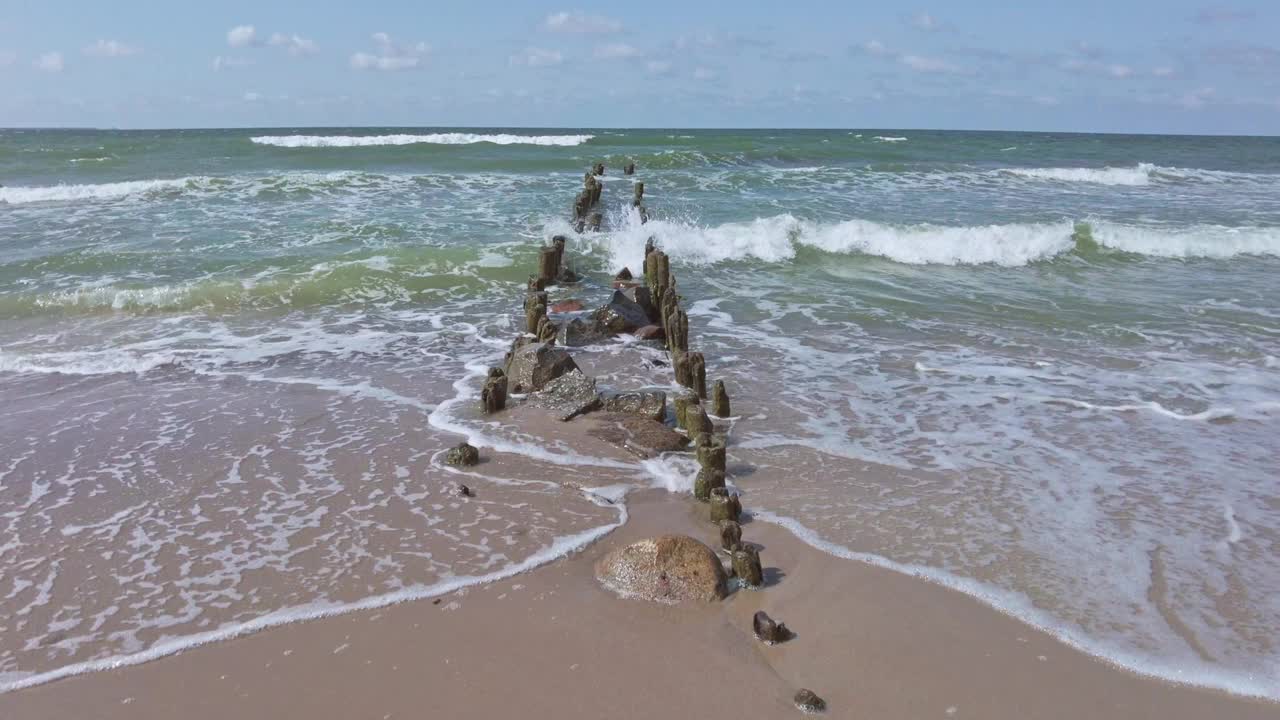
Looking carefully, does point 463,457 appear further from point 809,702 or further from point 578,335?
point 578,335

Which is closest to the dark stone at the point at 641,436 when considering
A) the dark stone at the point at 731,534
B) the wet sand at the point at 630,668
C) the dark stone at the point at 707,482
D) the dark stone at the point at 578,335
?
the dark stone at the point at 707,482

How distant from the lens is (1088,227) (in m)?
15.9

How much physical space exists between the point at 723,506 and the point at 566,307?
5.59m

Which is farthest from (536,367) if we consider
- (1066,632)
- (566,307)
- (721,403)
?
(1066,632)

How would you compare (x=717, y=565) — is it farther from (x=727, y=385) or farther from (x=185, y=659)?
(x=727, y=385)

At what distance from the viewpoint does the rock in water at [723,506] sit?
4562 mm

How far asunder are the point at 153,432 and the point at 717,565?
4.28 m

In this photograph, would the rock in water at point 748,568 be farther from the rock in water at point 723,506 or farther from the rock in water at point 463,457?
the rock in water at point 463,457

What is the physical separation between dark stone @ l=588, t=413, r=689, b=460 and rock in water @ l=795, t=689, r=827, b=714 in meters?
2.60

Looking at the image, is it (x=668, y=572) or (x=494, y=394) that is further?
(x=494, y=394)

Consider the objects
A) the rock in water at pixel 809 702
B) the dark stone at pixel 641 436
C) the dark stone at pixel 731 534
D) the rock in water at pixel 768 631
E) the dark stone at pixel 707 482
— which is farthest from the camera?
the dark stone at pixel 641 436

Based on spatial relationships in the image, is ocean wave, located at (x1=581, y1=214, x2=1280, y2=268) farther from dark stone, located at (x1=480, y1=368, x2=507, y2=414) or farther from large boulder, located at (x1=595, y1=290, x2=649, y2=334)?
dark stone, located at (x1=480, y1=368, x2=507, y2=414)

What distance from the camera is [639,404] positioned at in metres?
6.29

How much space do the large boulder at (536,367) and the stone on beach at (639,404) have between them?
68 centimetres
